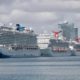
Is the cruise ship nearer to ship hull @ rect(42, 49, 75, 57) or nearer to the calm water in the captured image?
ship hull @ rect(42, 49, 75, 57)

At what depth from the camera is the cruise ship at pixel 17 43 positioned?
121m

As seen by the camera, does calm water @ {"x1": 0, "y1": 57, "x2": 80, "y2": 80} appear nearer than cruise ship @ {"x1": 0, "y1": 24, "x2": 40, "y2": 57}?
Yes

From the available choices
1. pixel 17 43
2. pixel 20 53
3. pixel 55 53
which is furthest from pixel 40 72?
pixel 55 53

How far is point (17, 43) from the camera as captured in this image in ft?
418

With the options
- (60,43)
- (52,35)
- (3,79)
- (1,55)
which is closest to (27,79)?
(3,79)

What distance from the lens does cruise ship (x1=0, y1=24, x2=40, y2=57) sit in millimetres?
121125

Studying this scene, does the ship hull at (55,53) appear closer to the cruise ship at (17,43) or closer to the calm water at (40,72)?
the cruise ship at (17,43)

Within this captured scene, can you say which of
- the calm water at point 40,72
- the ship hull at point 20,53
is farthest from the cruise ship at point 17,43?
the calm water at point 40,72

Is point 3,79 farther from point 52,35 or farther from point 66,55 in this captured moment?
point 52,35

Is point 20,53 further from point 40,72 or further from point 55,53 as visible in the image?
point 40,72

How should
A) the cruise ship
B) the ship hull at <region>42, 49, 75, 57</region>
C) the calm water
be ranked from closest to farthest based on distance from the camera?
the calm water < the cruise ship < the ship hull at <region>42, 49, 75, 57</region>

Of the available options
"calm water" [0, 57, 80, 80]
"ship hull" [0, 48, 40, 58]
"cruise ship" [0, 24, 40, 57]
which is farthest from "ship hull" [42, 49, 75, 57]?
"calm water" [0, 57, 80, 80]

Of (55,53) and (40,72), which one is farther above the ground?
(55,53)

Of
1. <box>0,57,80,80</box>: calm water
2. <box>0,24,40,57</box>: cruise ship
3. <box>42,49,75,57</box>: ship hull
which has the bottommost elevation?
<box>0,57,80,80</box>: calm water
